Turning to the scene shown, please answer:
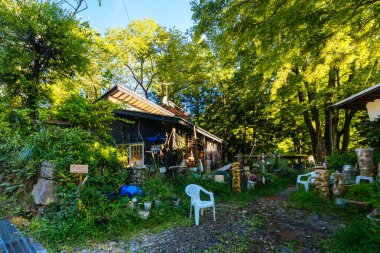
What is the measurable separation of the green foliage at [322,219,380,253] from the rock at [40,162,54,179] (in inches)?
209

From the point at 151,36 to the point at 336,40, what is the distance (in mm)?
17313

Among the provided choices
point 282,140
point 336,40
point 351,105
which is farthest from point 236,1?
point 282,140

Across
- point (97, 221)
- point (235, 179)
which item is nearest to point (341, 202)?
point (235, 179)

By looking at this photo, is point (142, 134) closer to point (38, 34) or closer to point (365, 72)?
point (38, 34)

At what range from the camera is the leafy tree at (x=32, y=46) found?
32.4ft

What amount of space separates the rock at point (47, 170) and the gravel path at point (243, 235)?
73.1 inches

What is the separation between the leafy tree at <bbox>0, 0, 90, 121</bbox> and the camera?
9.88 metres

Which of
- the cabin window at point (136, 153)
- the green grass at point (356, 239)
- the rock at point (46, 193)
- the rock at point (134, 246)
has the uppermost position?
the cabin window at point (136, 153)

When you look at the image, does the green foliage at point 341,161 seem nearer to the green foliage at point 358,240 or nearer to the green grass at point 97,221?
the green foliage at point 358,240

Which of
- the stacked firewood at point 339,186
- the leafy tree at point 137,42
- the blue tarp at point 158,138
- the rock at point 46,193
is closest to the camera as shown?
the rock at point 46,193

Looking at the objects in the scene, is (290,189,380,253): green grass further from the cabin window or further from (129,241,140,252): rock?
the cabin window

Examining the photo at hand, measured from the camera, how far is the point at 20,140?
219 inches

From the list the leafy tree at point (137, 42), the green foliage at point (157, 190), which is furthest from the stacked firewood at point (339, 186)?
the leafy tree at point (137, 42)

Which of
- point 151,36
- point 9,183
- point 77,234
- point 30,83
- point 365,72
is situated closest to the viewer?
point 77,234
